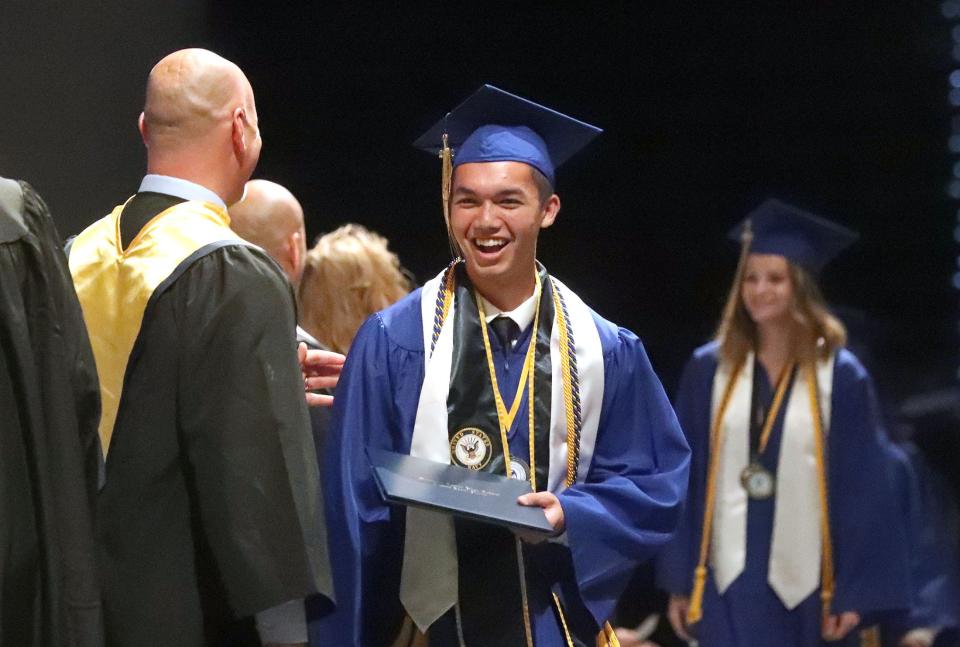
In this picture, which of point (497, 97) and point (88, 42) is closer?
point (497, 97)

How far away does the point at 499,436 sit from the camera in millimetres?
3176

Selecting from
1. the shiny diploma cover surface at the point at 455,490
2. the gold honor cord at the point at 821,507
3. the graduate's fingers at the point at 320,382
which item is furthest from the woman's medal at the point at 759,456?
the shiny diploma cover surface at the point at 455,490

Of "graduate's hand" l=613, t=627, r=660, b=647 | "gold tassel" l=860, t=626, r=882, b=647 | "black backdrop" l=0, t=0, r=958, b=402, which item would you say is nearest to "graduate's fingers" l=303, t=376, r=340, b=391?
"black backdrop" l=0, t=0, r=958, b=402

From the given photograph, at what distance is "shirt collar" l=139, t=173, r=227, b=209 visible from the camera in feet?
10.0

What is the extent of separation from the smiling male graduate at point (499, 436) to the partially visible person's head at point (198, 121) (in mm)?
466

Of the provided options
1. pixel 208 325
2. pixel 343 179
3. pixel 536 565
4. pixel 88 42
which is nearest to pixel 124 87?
pixel 88 42

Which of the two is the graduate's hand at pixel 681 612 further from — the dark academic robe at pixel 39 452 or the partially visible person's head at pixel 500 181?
the dark academic robe at pixel 39 452

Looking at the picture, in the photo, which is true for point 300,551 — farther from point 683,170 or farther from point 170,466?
point 683,170

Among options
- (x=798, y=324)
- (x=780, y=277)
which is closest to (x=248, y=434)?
(x=798, y=324)

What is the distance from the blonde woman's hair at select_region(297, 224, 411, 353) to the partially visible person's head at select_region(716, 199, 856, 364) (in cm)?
151

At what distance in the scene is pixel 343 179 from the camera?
5449 mm

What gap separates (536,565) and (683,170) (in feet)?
10.5

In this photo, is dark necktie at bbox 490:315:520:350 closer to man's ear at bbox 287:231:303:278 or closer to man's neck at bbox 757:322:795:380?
man's ear at bbox 287:231:303:278

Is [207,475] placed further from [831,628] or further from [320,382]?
[831,628]
